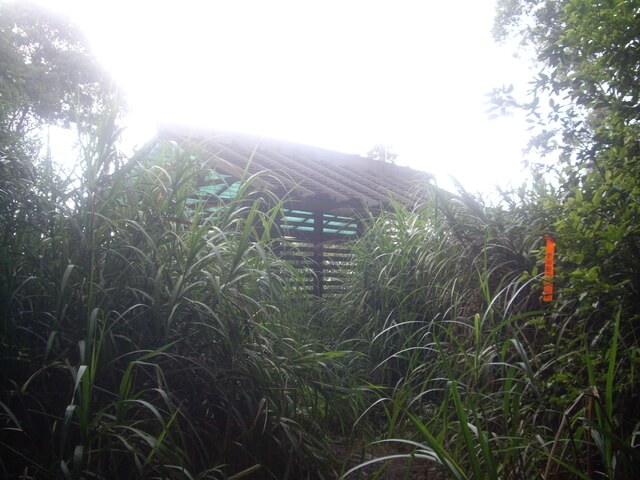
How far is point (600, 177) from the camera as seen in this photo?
280 centimetres

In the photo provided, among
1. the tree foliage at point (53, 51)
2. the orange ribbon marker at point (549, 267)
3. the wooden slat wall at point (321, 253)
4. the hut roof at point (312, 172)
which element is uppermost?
the tree foliage at point (53, 51)

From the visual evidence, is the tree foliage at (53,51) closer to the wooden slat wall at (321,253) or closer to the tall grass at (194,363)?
the wooden slat wall at (321,253)

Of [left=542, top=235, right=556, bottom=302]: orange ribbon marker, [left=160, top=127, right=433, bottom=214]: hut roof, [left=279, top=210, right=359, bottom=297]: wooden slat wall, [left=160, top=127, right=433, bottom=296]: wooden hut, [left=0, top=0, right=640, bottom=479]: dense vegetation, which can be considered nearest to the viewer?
[left=0, top=0, right=640, bottom=479]: dense vegetation

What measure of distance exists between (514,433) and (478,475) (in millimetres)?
368

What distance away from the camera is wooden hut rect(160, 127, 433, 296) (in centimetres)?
443

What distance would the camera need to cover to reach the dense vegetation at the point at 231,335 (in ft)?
7.32

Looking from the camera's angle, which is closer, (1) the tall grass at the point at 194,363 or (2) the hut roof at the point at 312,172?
(1) the tall grass at the point at 194,363

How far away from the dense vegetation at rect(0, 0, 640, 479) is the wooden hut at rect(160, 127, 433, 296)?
2.23ft

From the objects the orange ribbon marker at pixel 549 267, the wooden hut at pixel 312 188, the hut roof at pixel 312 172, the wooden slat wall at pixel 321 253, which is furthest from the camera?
the hut roof at pixel 312 172

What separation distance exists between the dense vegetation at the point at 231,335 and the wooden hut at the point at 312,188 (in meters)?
0.68

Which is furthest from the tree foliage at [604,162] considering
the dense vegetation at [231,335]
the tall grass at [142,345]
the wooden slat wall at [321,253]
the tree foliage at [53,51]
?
the tree foliage at [53,51]

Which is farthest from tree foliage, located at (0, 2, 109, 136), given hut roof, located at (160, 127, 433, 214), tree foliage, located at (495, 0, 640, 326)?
tree foliage, located at (495, 0, 640, 326)

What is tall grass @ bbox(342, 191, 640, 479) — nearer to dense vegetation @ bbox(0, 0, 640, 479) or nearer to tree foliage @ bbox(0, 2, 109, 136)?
dense vegetation @ bbox(0, 0, 640, 479)

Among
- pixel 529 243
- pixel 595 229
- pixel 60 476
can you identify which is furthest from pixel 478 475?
pixel 529 243
